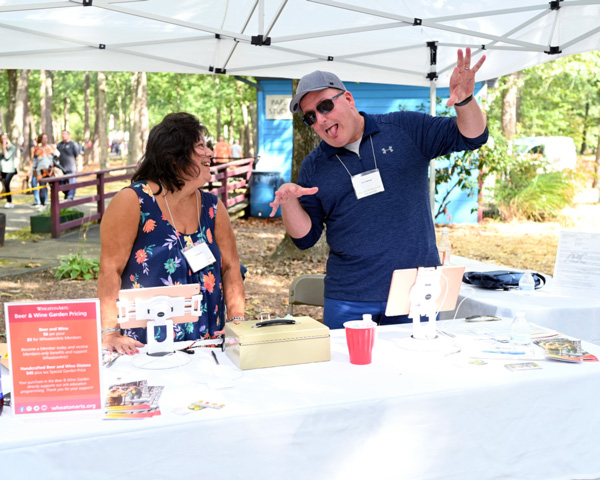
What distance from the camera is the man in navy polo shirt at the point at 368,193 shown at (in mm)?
2797

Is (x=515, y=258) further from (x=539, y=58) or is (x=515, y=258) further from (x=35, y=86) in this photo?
(x=35, y=86)

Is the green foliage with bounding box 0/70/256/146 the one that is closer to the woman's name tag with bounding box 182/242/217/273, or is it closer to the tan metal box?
the woman's name tag with bounding box 182/242/217/273

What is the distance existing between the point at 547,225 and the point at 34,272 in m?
8.49

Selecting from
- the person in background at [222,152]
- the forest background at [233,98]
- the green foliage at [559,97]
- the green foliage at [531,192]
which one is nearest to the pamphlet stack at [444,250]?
the forest background at [233,98]

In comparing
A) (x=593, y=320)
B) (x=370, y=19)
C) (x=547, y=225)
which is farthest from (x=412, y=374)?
(x=547, y=225)

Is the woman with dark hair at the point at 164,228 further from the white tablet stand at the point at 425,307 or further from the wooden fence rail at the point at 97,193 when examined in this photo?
the wooden fence rail at the point at 97,193

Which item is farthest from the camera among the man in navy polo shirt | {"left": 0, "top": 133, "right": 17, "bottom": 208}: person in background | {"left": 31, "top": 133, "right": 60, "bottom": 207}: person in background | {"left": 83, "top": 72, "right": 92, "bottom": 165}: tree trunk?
{"left": 83, "top": 72, "right": 92, "bottom": 165}: tree trunk

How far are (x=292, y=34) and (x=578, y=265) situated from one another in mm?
2531

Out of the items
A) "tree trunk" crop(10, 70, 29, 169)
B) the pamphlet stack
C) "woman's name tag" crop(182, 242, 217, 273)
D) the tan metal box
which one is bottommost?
the tan metal box

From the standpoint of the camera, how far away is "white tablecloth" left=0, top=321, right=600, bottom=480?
1.75 m

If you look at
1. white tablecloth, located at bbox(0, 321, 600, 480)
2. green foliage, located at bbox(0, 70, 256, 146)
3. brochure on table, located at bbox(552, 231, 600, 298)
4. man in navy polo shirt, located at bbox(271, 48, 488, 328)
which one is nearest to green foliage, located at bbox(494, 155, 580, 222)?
brochure on table, located at bbox(552, 231, 600, 298)

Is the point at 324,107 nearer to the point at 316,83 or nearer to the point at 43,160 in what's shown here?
the point at 316,83

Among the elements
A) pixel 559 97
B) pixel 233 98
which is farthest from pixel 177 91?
pixel 559 97

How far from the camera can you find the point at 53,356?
187 centimetres
